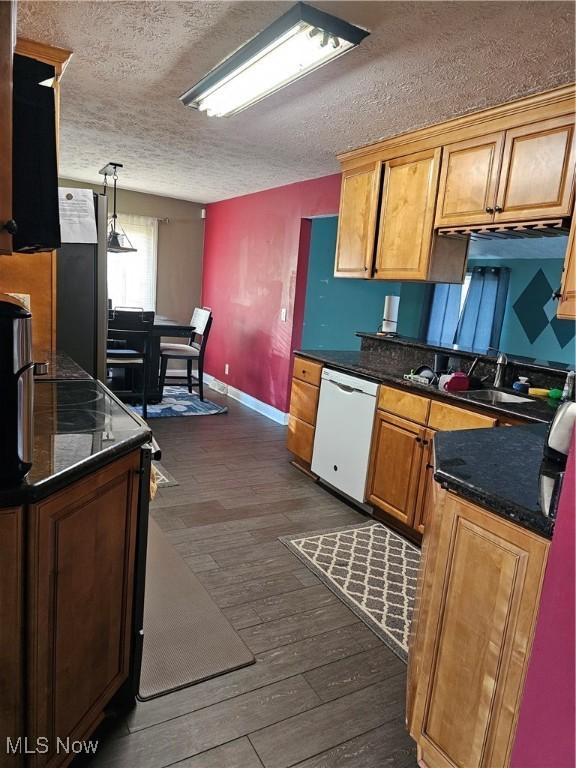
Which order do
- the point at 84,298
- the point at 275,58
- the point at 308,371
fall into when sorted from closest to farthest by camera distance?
the point at 275,58
the point at 84,298
the point at 308,371

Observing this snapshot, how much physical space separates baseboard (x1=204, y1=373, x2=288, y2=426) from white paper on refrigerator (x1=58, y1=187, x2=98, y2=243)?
2868 millimetres

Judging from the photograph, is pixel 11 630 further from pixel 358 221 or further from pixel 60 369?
pixel 358 221

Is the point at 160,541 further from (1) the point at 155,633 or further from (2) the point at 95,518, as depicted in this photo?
(2) the point at 95,518

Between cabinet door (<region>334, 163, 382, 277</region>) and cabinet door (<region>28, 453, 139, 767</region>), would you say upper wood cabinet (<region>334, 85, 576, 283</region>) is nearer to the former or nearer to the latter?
cabinet door (<region>334, 163, 382, 277</region>)

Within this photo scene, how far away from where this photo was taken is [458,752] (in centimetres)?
128

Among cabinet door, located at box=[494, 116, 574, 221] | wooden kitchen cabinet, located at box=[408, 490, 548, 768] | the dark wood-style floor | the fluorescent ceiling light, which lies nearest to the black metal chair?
the dark wood-style floor

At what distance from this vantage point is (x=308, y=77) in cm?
232

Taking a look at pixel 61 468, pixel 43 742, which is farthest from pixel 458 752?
pixel 61 468

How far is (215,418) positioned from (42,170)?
3.76 metres

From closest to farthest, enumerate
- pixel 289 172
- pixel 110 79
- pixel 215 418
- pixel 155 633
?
pixel 155 633
pixel 110 79
pixel 289 172
pixel 215 418

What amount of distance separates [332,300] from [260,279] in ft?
3.11

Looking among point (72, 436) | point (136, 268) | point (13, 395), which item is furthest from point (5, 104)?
point (136, 268)

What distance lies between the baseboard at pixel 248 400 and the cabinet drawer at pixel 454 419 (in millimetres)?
2550

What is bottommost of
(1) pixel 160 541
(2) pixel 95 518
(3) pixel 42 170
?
(1) pixel 160 541
